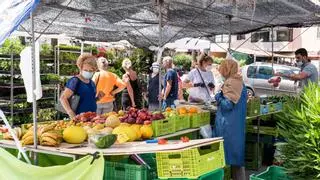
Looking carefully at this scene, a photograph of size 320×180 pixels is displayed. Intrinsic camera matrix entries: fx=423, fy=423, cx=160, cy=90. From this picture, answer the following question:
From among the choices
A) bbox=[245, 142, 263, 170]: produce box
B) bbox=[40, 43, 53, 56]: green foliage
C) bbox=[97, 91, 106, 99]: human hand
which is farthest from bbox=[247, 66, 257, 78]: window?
bbox=[97, 91, 106, 99]: human hand

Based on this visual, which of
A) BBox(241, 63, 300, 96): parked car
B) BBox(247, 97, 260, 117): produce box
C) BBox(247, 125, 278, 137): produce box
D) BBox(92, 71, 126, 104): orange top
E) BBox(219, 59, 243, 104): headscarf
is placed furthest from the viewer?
BBox(241, 63, 300, 96): parked car

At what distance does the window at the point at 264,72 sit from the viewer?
17922 mm

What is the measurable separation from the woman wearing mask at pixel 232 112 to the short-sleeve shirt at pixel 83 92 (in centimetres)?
150

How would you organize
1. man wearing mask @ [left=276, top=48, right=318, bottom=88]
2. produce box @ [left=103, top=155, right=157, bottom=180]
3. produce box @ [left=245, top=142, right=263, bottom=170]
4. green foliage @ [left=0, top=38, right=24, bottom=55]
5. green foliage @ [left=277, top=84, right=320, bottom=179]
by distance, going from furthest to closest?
green foliage @ [left=0, top=38, right=24, bottom=55], man wearing mask @ [left=276, top=48, right=318, bottom=88], produce box @ [left=245, top=142, right=263, bottom=170], green foliage @ [left=277, top=84, right=320, bottom=179], produce box @ [left=103, top=155, right=157, bottom=180]

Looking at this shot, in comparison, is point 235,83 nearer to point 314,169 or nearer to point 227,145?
point 227,145

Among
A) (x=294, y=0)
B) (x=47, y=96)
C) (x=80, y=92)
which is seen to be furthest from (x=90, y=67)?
(x=47, y=96)

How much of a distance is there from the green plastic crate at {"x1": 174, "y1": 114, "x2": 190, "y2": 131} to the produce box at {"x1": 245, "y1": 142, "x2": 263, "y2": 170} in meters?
2.03

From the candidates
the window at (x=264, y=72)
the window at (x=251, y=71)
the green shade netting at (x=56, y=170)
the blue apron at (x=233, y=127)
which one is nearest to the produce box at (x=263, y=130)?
the blue apron at (x=233, y=127)

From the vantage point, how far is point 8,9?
2.98 m

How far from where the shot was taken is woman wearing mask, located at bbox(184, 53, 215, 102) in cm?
693

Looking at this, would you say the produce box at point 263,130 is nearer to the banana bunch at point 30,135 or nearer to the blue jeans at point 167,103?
the blue jeans at point 167,103

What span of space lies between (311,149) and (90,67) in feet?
8.41

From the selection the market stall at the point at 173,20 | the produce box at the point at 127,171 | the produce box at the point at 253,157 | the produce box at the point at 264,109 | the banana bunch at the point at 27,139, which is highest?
the market stall at the point at 173,20

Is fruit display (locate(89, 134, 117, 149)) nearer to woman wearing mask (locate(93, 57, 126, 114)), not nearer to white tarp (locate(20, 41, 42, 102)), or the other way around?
white tarp (locate(20, 41, 42, 102))
